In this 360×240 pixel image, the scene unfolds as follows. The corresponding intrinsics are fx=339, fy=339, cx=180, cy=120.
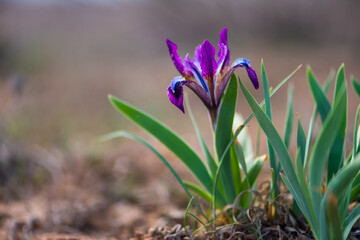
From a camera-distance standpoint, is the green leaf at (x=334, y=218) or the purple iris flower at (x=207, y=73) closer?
the green leaf at (x=334, y=218)

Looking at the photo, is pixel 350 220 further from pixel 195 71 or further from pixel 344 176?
pixel 195 71

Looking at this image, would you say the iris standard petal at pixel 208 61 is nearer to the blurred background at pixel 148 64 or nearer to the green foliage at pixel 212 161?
the green foliage at pixel 212 161

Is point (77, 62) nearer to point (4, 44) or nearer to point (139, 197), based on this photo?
point (4, 44)

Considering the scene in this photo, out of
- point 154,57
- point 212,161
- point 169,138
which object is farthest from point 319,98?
point 154,57

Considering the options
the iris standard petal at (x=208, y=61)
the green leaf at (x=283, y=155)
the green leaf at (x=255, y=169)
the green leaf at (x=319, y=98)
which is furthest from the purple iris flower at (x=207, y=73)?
the green leaf at (x=319, y=98)

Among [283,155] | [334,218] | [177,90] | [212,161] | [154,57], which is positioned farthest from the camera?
[154,57]

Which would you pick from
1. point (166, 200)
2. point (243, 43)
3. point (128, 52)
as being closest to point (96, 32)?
point (128, 52)
